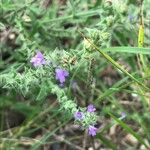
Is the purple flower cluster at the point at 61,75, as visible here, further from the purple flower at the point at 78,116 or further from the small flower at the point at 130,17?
the small flower at the point at 130,17

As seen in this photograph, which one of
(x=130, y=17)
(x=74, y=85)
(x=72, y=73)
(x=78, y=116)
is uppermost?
(x=130, y=17)

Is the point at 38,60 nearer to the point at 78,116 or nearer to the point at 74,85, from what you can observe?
the point at 78,116

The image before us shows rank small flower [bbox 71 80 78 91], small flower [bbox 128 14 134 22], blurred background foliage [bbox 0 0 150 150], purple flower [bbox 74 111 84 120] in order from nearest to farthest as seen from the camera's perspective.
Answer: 1. purple flower [bbox 74 111 84 120]
2. blurred background foliage [bbox 0 0 150 150]
3. small flower [bbox 128 14 134 22]
4. small flower [bbox 71 80 78 91]

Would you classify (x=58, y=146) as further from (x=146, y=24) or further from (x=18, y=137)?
(x=146, y=24)

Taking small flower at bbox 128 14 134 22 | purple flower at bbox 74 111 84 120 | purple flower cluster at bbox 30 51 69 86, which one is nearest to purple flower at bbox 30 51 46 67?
purple flower cluster at bbox 30 51 69 86

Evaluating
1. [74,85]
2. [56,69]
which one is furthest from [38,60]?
[74,85]

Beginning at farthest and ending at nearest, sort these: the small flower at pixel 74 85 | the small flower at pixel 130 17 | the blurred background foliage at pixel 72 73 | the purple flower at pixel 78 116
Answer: the small flower at pixel 74 85, the small flower at pixel 130 17, the blurred background foliage at pixel 72 73, the purple flower at pixel 78 116

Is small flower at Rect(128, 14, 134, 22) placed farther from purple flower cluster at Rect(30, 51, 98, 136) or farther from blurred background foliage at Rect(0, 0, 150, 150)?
purple flower cluster at Rect(30, 51, 98, 136)

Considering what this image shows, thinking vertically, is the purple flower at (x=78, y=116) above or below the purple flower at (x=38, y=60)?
below

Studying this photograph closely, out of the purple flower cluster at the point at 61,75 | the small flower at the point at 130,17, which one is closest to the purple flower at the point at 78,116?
the purple flower cluster at the point at 61,75
